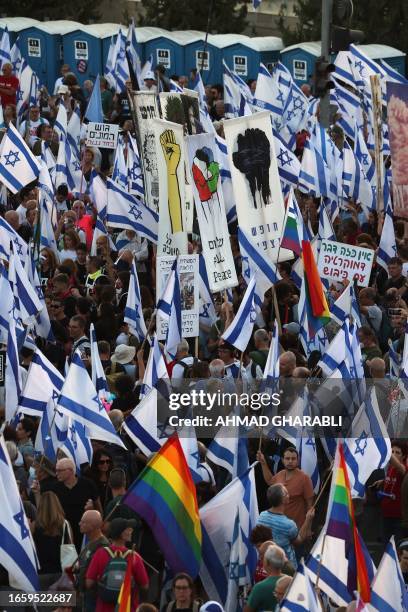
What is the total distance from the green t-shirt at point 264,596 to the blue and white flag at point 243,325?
460 centimetres

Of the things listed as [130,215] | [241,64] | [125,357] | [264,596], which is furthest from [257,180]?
[241,64]

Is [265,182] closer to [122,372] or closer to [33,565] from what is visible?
[122,372]

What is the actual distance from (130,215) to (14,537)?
28.1 ft

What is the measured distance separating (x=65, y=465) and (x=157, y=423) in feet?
3.93

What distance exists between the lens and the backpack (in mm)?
11461

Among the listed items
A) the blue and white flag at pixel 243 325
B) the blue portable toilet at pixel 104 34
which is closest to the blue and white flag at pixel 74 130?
the blue and white flag at pixel 243 325

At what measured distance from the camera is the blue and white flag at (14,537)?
38.2 feet

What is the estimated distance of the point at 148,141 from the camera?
20.5 metres

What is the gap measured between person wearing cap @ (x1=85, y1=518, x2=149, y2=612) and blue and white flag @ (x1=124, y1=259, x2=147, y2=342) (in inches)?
207

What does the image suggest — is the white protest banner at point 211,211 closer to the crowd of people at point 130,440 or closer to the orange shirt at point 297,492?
the crowd of people at point 130,440

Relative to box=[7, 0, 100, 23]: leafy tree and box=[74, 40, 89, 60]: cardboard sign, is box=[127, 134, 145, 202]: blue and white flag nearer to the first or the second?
box=[74, 40, 89, 60]: cardboard sign

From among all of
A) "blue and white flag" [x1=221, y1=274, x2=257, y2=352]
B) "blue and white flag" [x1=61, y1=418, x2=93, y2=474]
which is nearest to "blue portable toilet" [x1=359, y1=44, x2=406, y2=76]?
"blue and white flag" [x1=221, y1=274, x2=257, y2=352]

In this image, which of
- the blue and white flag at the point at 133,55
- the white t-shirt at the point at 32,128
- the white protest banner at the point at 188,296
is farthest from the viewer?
the blue and white flag at the point at 133,55

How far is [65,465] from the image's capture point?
501 inches
